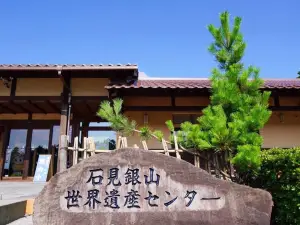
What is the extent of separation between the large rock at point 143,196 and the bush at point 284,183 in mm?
332

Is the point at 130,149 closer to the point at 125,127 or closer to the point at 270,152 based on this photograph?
the point at 125,127

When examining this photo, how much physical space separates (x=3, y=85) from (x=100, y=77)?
316 cm

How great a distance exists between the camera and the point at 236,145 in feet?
14.6

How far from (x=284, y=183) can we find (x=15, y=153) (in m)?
9.76

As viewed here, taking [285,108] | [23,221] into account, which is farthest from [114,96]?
[285,108]

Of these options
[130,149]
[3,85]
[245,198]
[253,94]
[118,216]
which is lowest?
[118,216]

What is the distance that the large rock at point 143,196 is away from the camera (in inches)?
145

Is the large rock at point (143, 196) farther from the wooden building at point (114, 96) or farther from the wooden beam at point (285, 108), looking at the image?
the wooden beam at point (285, 108)

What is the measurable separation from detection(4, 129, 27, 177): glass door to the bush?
29.7 feet

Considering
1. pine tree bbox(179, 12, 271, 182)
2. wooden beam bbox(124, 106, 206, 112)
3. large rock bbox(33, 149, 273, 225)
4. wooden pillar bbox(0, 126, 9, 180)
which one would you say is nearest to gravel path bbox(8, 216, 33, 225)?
large rock bbox(33, 149, 273, 225)

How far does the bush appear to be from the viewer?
11.8 feet

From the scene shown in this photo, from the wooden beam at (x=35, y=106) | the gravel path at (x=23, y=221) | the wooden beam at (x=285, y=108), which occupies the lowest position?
the gravel path at (x=23, y=221)

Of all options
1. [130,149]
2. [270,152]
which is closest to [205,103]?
[270,152]

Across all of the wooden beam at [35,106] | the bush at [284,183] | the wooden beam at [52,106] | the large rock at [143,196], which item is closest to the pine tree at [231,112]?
the bush at [284,183]
